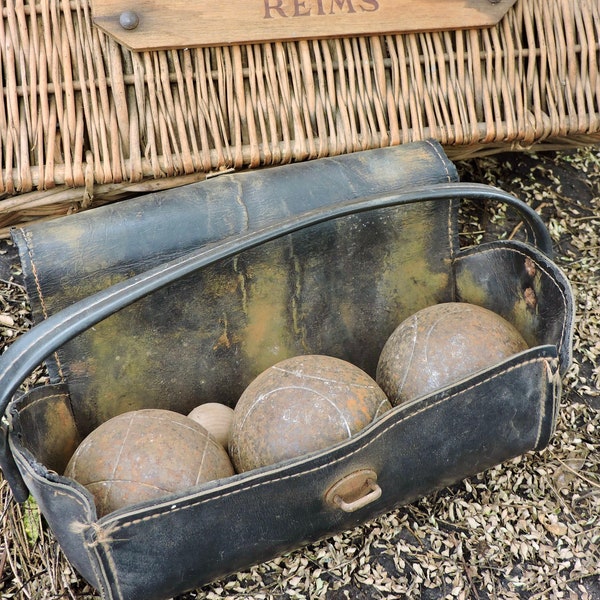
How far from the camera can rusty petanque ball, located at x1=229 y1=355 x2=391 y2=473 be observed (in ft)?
6.44

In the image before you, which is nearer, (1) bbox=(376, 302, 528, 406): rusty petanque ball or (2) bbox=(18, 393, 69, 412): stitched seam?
(2) bbox=(18, 393, 69, 412): stitched seam

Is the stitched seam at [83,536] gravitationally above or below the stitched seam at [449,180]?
below

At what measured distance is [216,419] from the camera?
88.3 inches

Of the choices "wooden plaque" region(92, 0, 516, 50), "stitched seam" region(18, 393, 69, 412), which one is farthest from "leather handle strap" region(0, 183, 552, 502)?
"wooden plaque" region(92, 0, 516, 50)

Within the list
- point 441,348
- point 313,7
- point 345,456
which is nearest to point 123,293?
point 345,456

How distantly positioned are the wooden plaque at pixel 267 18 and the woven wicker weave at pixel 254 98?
58mm

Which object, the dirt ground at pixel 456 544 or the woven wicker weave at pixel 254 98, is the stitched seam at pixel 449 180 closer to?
the woven wicker weave at pixel 254 98

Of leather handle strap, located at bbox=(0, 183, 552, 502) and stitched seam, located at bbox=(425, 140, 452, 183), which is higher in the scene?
stitched seam, located at bbox=(425, 140, 452, 183)

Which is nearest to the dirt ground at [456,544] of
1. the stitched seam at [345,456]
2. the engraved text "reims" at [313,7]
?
the stitched seam at [345,456]

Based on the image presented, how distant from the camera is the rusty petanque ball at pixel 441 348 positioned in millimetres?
2176

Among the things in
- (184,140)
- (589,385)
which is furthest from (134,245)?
(589,385)

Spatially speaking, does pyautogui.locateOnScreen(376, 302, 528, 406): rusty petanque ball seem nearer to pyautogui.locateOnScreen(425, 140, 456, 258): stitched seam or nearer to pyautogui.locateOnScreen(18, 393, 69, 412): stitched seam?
pyautogui.locateOnScreen(425, 140, 456, 258): stitched seam

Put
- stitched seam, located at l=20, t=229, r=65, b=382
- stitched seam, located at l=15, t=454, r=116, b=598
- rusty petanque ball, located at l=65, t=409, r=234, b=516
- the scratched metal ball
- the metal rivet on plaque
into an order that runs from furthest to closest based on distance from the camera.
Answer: the metal rivet on plaque → the scratched metal ball → stitched seam, located at l=20, t=229, r=65, b=382 → rusty petanque ball, located at l=65, t=409, r=234, b=516 → stitched seam, located at l=15, t=454, r=116, b=598

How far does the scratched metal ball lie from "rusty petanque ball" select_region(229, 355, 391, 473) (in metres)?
A: 0.11
